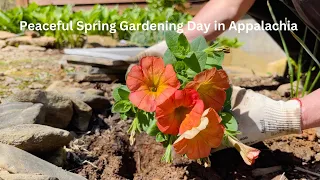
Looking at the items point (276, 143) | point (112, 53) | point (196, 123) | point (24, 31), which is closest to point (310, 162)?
point (276, 143)

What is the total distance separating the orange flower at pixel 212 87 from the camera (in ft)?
4.02

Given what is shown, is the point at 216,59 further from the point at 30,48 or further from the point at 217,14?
the point at 30,48

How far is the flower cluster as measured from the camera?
1194 mm

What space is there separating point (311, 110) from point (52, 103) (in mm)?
872

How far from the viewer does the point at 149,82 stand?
4.14ft

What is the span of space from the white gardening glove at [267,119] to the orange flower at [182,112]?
0.36 m

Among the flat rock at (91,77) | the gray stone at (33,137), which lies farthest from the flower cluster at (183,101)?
the flat rock at (91,77)

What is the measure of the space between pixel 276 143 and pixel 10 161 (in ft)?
3.43

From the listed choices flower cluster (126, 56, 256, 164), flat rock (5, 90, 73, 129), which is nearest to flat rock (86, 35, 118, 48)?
flat rock (5, 90, 73, 129)

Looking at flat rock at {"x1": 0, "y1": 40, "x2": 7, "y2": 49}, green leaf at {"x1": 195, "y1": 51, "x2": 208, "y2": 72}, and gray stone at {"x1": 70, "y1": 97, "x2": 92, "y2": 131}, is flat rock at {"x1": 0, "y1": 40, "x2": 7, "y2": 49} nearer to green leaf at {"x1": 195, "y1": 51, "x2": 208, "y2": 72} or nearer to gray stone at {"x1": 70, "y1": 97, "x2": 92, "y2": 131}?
gray stone at {"x1": 70, "y1": 97, "x2": 92, "y2": 131}

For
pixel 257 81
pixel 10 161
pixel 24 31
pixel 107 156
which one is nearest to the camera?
pixel 10 161

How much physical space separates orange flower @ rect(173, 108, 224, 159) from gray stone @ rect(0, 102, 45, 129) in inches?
19.5

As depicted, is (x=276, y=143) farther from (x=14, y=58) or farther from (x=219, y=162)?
(x=14, y=58)

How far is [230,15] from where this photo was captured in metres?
1.88
